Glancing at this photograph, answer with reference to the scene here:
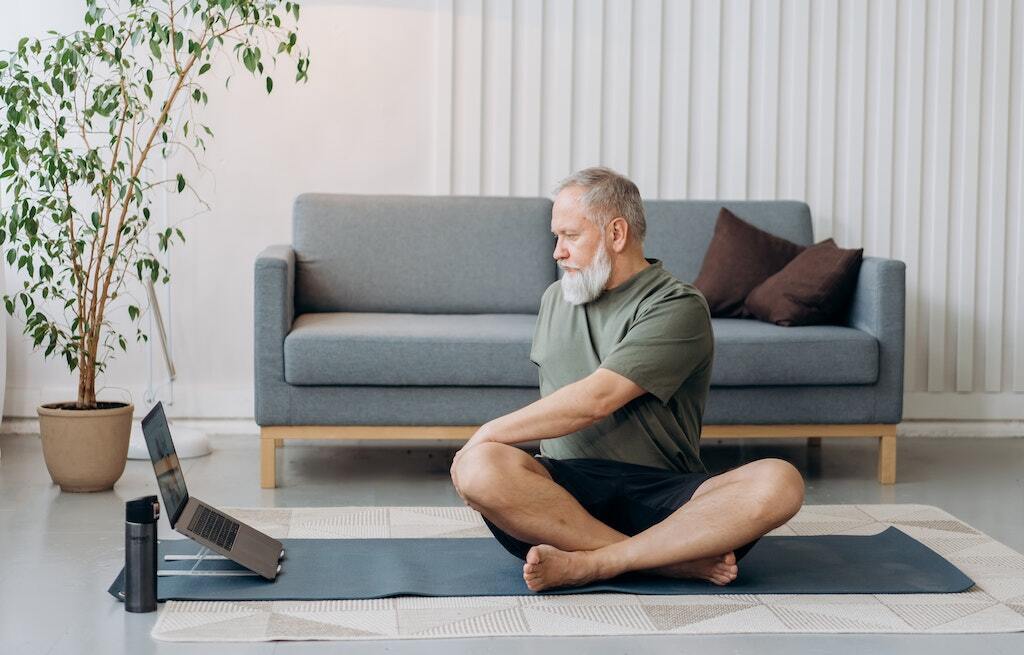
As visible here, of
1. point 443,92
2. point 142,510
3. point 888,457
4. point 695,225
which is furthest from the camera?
point 443,92

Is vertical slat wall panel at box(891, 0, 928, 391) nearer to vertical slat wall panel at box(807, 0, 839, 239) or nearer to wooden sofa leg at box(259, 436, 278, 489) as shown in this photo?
vertical slat wall panel at box(807, 0, 839, 239)

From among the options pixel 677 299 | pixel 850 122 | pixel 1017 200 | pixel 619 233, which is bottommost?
pixel 677 299

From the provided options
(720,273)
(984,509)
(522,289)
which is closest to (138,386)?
(522,289)

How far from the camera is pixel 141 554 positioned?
2332 millimetres

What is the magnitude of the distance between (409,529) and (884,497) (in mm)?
1472

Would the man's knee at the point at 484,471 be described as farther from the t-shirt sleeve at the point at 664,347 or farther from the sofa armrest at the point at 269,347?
the sofa armrest at the point at 269,347

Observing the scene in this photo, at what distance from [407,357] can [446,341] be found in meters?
0.13

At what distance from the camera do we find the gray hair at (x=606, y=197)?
2535mm

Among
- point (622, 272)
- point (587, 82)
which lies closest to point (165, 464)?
point (622, 272)

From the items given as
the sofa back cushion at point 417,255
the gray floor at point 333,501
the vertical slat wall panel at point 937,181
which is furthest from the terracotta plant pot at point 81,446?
the vertical slat wall panel at point 937,181

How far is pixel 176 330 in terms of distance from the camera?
4.55 meters

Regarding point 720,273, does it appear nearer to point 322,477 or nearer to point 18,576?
point 322,477

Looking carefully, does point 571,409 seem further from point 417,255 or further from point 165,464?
point 417,255

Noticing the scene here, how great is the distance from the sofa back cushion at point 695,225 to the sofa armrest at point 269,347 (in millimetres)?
1397
